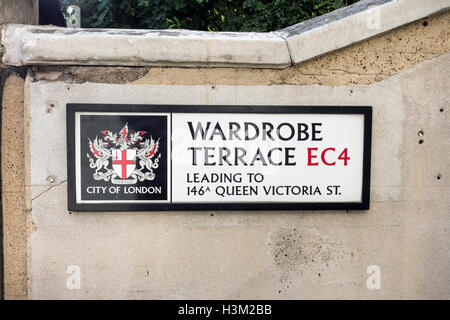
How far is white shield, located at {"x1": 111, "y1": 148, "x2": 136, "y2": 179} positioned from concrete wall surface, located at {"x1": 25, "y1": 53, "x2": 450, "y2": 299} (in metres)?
0.28

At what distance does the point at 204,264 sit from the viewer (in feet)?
8.91

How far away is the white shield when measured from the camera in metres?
2.60

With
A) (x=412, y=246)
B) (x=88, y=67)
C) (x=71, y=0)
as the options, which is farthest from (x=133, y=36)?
(x=71, y=0)

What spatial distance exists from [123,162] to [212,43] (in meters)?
0.97

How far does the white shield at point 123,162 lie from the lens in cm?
260

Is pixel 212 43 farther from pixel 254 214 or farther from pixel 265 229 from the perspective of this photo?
pixel 265 229

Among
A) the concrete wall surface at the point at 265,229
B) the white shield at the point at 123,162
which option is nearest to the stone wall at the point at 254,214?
the concrete wall surface at the point at 265,229

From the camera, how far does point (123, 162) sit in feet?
8.57

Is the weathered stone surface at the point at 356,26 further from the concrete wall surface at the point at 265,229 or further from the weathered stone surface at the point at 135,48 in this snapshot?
the concrete wall surface at the point at 265,229

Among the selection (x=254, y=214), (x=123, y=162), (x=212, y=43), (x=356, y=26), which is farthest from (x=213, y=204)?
(x=356, y=26)

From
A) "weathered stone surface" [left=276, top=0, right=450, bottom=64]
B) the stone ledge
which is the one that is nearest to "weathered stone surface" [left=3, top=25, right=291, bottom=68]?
the stone ledge

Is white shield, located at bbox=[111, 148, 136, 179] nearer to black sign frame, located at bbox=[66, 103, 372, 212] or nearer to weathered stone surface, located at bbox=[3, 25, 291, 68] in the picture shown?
black sign frame, located at bbox=[66, 103, 372, 212]

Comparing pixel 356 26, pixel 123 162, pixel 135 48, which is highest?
pixel 356 26
